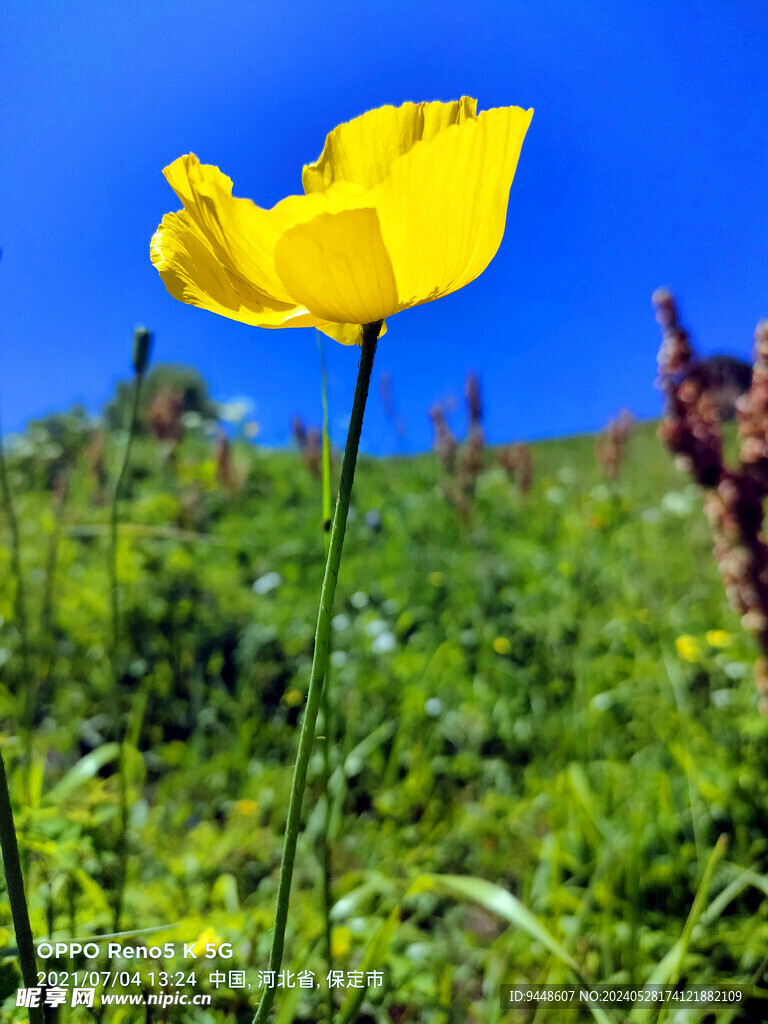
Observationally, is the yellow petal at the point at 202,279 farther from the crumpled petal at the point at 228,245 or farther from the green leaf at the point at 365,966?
the green leaf at the point at 365,966

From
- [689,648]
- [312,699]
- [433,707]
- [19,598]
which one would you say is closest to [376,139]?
[312,699]

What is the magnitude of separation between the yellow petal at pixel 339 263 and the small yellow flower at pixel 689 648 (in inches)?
69.4

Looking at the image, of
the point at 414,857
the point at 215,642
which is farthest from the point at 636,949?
the point at 215,642

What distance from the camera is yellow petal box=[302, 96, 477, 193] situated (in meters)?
0.45

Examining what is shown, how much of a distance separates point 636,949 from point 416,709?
2.57ft

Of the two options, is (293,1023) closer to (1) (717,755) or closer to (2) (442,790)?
(2) (442,790)

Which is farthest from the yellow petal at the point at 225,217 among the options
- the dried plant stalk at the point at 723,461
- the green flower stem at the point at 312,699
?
the dried plant stalk at the point at 723,461

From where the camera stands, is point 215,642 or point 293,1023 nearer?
point 293,1023

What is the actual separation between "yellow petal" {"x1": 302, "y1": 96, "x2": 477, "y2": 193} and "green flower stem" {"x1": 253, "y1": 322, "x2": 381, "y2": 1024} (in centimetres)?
23

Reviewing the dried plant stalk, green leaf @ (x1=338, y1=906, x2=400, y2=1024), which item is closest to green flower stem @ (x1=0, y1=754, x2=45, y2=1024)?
green leaf @ (x1=338, y1=906, x2=400, y2=1024)

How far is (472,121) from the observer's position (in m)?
0.41

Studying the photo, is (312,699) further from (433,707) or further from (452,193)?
(433,707)

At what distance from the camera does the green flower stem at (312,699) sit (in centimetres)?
33

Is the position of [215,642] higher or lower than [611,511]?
lower
